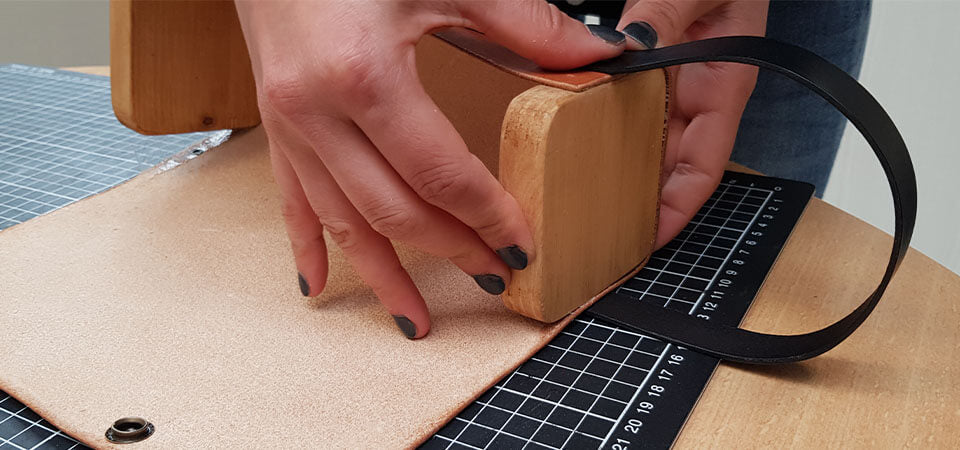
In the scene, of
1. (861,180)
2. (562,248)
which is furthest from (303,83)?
(861,180)

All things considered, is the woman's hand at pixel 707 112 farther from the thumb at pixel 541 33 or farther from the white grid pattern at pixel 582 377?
the thumb at pixel 541 33

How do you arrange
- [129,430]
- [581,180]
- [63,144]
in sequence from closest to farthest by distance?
[129,430] < [581,180] < [63,144]

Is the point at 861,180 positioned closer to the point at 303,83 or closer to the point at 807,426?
the point at 807,426

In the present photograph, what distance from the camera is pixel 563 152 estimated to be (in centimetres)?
63

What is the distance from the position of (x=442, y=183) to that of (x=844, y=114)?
28 cm

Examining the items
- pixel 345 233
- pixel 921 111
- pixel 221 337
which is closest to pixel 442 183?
pixel 345 233

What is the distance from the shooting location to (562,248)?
0.67 metres

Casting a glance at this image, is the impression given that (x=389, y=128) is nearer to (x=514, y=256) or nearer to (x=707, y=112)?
(x=514, y=256)

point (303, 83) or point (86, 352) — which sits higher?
point (303, 83)

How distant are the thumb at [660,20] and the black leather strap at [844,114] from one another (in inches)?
2.0

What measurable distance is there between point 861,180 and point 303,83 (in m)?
1.41

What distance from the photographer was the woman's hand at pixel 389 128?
1.86ft

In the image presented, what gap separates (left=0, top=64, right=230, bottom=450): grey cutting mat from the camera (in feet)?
3.18

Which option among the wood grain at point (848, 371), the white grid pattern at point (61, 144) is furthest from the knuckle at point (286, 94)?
the white grid pattern at point (61, 144)
